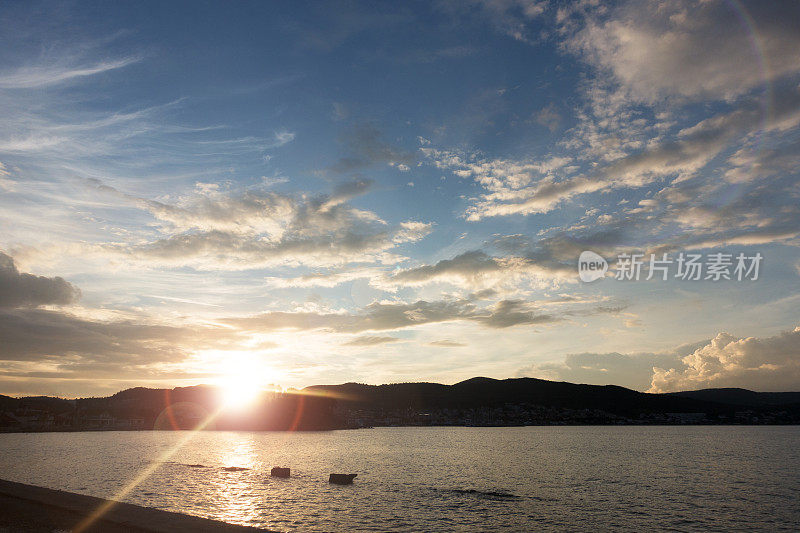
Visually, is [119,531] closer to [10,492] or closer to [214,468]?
[10,492]

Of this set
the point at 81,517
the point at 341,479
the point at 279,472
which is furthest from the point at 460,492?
Result: the point at 81,517

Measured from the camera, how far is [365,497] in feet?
204

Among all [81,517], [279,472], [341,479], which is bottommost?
[279,472]

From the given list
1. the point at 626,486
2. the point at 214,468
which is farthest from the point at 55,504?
the point at 626,486

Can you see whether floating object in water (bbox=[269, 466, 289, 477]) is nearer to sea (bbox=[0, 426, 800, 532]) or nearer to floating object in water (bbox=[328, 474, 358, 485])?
sea (bbox=[0, 426, 800, 532])

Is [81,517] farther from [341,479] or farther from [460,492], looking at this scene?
[460,492]

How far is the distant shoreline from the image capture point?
32.0 meters

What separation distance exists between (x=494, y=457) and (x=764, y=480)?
59740 millimetres

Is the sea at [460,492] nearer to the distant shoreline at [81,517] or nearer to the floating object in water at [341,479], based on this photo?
the floating object in water at [341,479]

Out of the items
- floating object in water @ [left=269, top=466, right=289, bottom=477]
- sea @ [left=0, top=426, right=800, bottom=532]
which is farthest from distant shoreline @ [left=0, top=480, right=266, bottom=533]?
floating object in water @ [left=269, top=466, right=289, bottom=477]

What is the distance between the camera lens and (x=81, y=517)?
3538cm

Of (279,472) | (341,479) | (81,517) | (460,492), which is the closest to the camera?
(81,517)

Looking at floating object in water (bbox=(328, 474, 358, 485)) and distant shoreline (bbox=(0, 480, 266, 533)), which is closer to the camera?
distant shoreline (bbox=(0, 480, 266, 533))

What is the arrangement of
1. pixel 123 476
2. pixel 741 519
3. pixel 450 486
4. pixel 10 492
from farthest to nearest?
pixel 123 476, pixel 450 486, pixel 741 519, pixel 10 492
